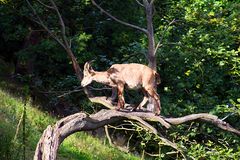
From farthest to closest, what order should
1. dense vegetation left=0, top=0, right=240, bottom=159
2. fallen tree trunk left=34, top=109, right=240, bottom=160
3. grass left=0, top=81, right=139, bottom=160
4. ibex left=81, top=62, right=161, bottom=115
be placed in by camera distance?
dense vegetation left=0, top=0, right=240, bottom=159
grass left=0, top=81, right=139, bottom=160
ibex left=81, top=62, right=161, bottom=115
fallen tree trunk left=34, top=109, right=240, bottom=160

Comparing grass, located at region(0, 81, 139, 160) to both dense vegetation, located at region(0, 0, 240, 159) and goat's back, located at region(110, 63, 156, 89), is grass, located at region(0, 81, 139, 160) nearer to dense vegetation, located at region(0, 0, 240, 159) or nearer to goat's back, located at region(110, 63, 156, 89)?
dense vegetation, located at region(0, 0, 240, 159)

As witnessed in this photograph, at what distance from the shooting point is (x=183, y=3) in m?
14.2

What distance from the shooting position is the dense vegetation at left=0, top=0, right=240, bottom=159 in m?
12.0

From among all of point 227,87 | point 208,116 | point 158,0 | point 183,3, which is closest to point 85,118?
point 208,116

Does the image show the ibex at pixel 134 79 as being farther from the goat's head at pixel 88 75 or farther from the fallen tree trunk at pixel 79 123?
the goat's head at pixel 88 75

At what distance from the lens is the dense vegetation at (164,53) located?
12016 mm

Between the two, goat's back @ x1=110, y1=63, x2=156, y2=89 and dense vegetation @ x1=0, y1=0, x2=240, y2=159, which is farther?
dense vegetation @ x1=0, y1=0, x2=240, y2=159

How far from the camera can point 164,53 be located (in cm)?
1294

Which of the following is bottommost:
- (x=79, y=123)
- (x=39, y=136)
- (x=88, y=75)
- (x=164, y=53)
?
(x=39, y=136)

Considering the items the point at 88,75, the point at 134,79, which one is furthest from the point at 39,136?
the point at 134,79

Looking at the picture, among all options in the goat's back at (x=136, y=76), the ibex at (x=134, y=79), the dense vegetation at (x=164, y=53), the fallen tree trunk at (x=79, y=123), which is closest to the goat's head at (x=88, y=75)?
the ibex at (x=134, y=79)

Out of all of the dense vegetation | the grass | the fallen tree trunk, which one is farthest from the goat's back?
the grass

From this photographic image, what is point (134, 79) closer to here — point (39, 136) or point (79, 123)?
point (79, 123)

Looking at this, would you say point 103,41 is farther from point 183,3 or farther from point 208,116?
point 208,116
